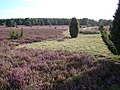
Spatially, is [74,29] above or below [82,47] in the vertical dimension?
above

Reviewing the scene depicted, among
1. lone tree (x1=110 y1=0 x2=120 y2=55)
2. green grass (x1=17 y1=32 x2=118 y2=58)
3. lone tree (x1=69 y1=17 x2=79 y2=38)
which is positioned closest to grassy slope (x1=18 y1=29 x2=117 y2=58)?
green grass (x1=17 y1=32 x2=118 y2=58)

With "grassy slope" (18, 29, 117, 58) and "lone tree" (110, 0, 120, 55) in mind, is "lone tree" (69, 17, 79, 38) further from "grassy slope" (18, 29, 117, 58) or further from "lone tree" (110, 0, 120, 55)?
"lone tree" (110, 0, 120, 55)

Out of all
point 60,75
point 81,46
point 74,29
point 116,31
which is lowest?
point 81,46

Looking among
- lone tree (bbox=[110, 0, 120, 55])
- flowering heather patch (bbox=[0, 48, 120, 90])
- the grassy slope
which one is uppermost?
lone tree (bbox=[110, 0, 120, 55])

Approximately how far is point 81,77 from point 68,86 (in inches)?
52.7

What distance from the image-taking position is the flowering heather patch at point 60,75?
→ 42.5 feet

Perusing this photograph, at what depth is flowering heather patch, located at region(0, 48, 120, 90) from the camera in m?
13.0

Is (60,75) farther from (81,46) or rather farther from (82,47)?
(81,46)

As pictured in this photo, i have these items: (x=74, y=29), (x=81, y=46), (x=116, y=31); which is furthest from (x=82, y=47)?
(x=74, y=29)

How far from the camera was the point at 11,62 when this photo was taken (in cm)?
1831

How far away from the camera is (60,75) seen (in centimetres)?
1424

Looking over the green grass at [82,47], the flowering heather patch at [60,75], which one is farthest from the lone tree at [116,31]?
the green grass at [82,47]

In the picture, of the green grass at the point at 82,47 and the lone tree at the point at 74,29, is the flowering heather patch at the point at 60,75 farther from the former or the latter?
the lone tree at the point at 74,29

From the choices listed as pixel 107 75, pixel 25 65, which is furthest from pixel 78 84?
pixel 25 65
